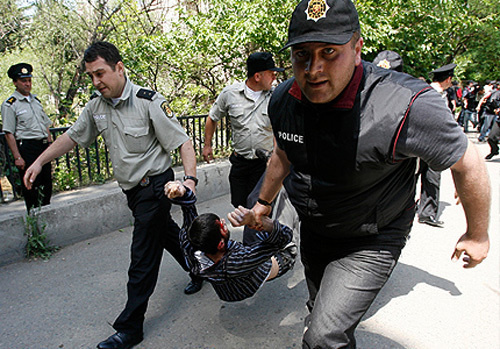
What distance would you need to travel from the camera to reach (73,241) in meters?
4.39

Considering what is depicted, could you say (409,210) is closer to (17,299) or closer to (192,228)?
(192,228)

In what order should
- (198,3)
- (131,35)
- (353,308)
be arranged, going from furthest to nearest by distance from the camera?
(198,3), (131,35), (353,308)

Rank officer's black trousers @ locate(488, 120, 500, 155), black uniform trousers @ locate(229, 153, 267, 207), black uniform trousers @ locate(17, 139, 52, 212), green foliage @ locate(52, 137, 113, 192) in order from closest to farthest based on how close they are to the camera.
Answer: black uniform trousers @ locate(229, 153, 267, 207)
black uniform trousers @ locate(17, 139, 52, 212)
green foliage @ locate(52, 137, 113, 192)
officer's black trousers @ locate(488, 120, 500, 155)

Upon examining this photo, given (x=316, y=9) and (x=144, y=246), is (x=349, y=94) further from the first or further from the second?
(x=144, y=246)

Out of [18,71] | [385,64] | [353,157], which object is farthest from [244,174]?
[18,71]

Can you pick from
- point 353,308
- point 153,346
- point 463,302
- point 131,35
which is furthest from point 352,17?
point 131,35

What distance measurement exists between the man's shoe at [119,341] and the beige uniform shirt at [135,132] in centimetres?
104

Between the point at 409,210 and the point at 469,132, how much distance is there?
597 inches

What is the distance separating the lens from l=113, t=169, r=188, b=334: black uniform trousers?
2664 mm

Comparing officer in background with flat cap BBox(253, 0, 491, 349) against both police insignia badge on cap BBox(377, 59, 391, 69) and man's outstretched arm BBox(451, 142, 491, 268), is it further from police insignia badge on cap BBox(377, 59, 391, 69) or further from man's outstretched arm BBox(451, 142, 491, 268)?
police insignia badge on cap BBox(377, 59, 391, 69)

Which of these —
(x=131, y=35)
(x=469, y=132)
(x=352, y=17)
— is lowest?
(x=469, y=132)

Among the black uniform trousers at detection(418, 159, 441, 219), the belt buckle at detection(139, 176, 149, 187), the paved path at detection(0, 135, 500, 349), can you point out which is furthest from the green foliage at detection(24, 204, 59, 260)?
the black uniform trousers at detection(418, 159, 441, 219)

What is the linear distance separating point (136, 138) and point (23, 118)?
2935mm

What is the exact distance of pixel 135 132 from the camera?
283 cm
